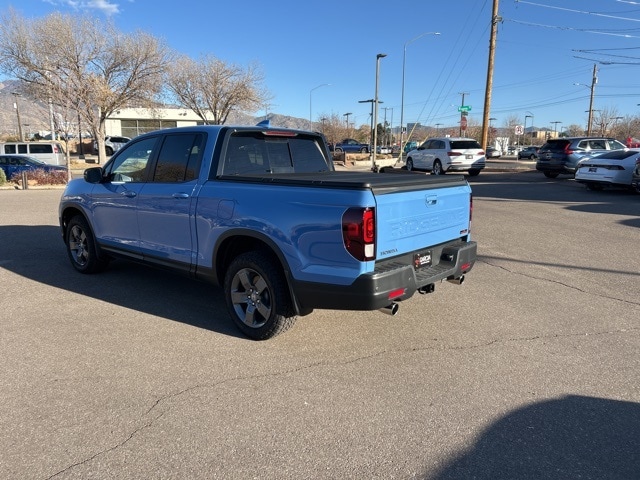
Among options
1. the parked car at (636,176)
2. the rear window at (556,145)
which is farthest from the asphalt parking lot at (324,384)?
the rear window at (556,145)

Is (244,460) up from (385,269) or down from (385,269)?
down

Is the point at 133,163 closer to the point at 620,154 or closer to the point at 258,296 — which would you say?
the point at 258,296

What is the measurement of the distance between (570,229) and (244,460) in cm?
905

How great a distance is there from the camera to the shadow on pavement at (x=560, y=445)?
2.57 metres

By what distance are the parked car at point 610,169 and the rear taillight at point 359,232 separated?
45.7 ft

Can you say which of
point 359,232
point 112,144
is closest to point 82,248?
point 359,232

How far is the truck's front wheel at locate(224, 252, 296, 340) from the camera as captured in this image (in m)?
3.99

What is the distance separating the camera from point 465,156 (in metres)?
22.4

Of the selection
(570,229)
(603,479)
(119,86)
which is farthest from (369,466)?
(119,86)

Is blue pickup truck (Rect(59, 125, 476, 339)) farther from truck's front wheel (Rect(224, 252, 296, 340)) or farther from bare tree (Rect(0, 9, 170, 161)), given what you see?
bare tree (Rect(0, 9, 170, 161))

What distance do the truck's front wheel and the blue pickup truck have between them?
0.03 ft

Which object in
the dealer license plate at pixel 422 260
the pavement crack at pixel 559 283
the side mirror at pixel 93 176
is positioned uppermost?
the side mirror at pixel 93 176

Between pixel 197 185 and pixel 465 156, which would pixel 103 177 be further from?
pixel 465 156

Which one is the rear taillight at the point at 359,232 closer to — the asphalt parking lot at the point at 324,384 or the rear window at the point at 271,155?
the asphalt parking lot at the point at 324,384
